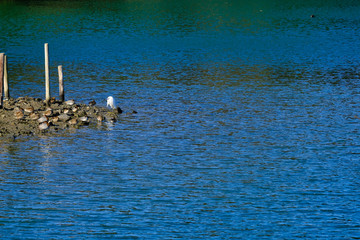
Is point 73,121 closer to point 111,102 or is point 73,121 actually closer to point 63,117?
point 63,117

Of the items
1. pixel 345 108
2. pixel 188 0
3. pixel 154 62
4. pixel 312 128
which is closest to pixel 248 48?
pixel 154 62

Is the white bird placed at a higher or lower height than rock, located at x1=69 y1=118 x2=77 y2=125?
higher

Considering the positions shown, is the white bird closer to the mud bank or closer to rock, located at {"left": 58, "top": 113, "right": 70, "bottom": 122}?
the mud bank

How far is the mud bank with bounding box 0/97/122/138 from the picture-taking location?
109ft

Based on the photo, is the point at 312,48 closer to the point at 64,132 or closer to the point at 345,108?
the point at 345,108

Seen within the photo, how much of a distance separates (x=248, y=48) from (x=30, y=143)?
145 ft

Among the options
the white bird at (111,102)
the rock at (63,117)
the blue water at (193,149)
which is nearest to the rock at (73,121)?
the rock at (63,117)

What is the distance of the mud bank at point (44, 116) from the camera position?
1307 inches

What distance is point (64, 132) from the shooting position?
3331 centimetres

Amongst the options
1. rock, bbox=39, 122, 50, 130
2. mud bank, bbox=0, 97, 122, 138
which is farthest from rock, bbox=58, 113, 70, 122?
rock, bbox=39, 122, 50, 130

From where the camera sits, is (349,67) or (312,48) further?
(312,48)

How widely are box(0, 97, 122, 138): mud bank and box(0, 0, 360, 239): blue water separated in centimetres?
105

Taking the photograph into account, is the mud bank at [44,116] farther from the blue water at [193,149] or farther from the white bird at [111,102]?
the blue water at [193,149]

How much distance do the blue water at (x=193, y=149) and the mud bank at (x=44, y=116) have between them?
1054 mm
